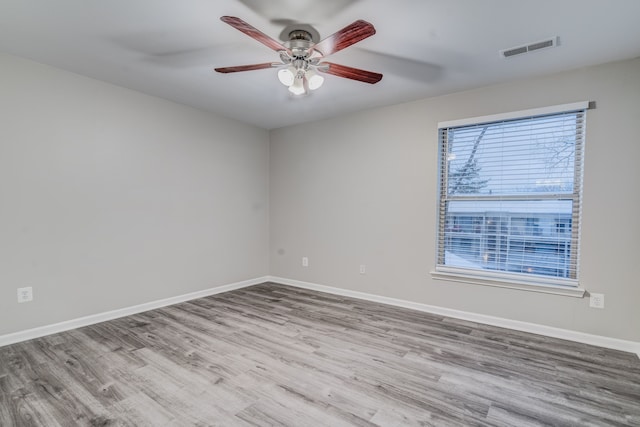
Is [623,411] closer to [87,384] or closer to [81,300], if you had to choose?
[87,384]

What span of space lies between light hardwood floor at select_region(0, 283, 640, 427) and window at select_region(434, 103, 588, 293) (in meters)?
0.67

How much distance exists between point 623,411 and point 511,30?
2.54 metres

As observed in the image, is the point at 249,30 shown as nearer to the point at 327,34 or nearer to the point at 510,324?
the point at 327,34

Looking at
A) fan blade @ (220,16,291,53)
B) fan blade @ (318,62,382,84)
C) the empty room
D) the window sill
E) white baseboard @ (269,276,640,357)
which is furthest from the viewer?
the window sill

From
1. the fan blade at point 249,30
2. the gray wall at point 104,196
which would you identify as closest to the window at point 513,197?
the fan blade at point 249,30

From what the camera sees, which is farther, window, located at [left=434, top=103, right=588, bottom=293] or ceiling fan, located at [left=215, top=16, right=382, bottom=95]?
window, located at [left=434, top=103, right=588, bottom=293]

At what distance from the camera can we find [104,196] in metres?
3.11

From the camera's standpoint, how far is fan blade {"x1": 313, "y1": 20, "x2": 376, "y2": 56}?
1694mm

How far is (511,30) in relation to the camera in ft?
7.07

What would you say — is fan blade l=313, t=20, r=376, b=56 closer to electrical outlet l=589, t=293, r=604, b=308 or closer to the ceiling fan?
the ceiling fan

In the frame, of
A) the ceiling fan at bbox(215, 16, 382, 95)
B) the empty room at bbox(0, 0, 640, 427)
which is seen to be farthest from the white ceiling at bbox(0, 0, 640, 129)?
the ceiling fan at bbox(215, 16, 382, 95)

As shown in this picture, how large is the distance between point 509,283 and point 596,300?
65 cm

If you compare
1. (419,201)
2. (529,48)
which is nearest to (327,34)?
(529,48)

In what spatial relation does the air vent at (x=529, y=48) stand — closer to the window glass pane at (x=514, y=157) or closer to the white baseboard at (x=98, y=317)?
the window glass pane at (x=514, y=157)
